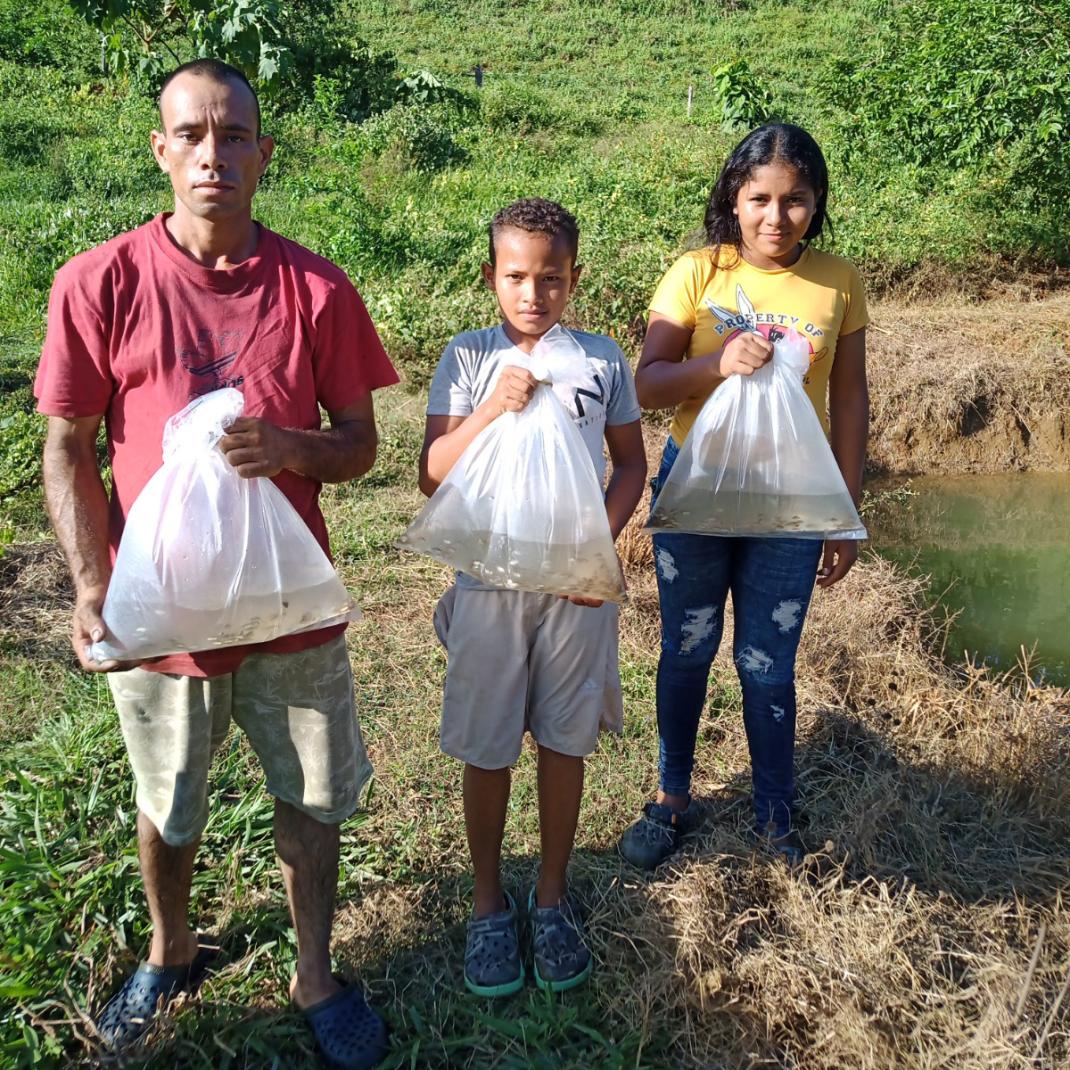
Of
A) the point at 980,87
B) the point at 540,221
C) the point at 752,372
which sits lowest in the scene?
the point at 752,372

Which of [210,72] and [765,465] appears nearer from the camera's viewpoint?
[210,72]

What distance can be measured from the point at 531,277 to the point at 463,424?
286mm

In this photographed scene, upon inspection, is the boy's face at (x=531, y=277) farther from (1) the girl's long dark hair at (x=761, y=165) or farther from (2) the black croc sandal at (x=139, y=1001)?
(2) the black croc sandal at (x=139, y=1001)

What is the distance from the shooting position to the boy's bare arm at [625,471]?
1896mm

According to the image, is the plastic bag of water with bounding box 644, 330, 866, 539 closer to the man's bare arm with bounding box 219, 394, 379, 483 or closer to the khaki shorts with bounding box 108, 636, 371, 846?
the man's bare arm with bounding box 219, 394, 379, 483

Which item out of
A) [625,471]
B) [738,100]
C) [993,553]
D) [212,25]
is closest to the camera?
[625,471]

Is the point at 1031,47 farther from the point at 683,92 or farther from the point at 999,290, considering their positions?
the point at 683,92

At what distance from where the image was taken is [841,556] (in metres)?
2.20


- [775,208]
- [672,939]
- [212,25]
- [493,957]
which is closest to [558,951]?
[493,957]

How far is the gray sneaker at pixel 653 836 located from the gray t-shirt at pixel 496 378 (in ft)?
3.08

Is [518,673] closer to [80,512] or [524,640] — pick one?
[524,640]

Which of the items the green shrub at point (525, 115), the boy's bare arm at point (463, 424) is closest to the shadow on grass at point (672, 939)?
the boy's bare arm at point (463, 424)

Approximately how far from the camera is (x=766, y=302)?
2.01 m

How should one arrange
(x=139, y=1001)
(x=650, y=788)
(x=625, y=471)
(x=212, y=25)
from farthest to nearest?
(x=212, y=25)
(x=650, y=788)
(x=625, y=471)
(x=139, y=1001)
